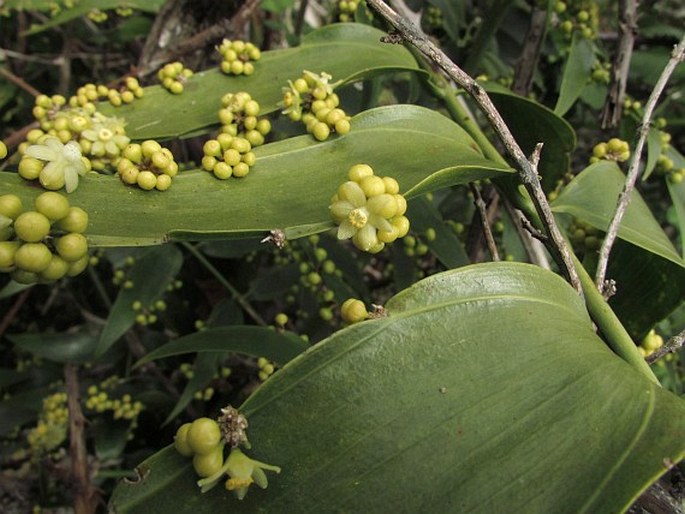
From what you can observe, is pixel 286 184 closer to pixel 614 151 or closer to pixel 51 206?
pixel 51 206

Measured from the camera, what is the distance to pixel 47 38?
6.51 ft

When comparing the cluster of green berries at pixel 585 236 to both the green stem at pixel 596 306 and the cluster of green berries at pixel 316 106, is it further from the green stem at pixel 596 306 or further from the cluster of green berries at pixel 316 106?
the cluster of green berries at pixel 316 106

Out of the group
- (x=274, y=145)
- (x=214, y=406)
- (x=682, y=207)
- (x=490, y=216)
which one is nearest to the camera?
(x=274, y=145)

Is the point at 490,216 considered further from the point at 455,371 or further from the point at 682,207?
the point at 455,371

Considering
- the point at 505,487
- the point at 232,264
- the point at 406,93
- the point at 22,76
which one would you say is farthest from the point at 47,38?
the point at 505,487

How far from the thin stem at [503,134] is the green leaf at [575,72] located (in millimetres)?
500

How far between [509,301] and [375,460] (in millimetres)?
200

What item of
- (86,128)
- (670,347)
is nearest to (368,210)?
(670,347)

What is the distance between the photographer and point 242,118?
91cm

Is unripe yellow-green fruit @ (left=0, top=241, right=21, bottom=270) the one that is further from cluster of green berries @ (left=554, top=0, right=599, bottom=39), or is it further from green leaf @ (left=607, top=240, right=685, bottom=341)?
cluster of green berries @ (left=554, top=0, right=599, bottom=39)

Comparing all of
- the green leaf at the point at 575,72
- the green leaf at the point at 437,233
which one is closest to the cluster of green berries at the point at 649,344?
the green leaf at the point at 437,233

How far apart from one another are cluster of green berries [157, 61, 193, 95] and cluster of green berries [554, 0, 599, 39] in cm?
87

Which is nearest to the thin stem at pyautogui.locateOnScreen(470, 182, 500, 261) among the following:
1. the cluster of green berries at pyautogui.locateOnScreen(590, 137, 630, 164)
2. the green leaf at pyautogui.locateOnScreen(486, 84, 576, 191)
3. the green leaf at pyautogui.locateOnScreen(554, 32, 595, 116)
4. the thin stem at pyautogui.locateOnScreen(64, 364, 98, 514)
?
the green leaf at pyautogui.locateOnScreen(486, 84, 576, 191)

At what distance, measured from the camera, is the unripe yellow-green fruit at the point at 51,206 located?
0.62 metres
